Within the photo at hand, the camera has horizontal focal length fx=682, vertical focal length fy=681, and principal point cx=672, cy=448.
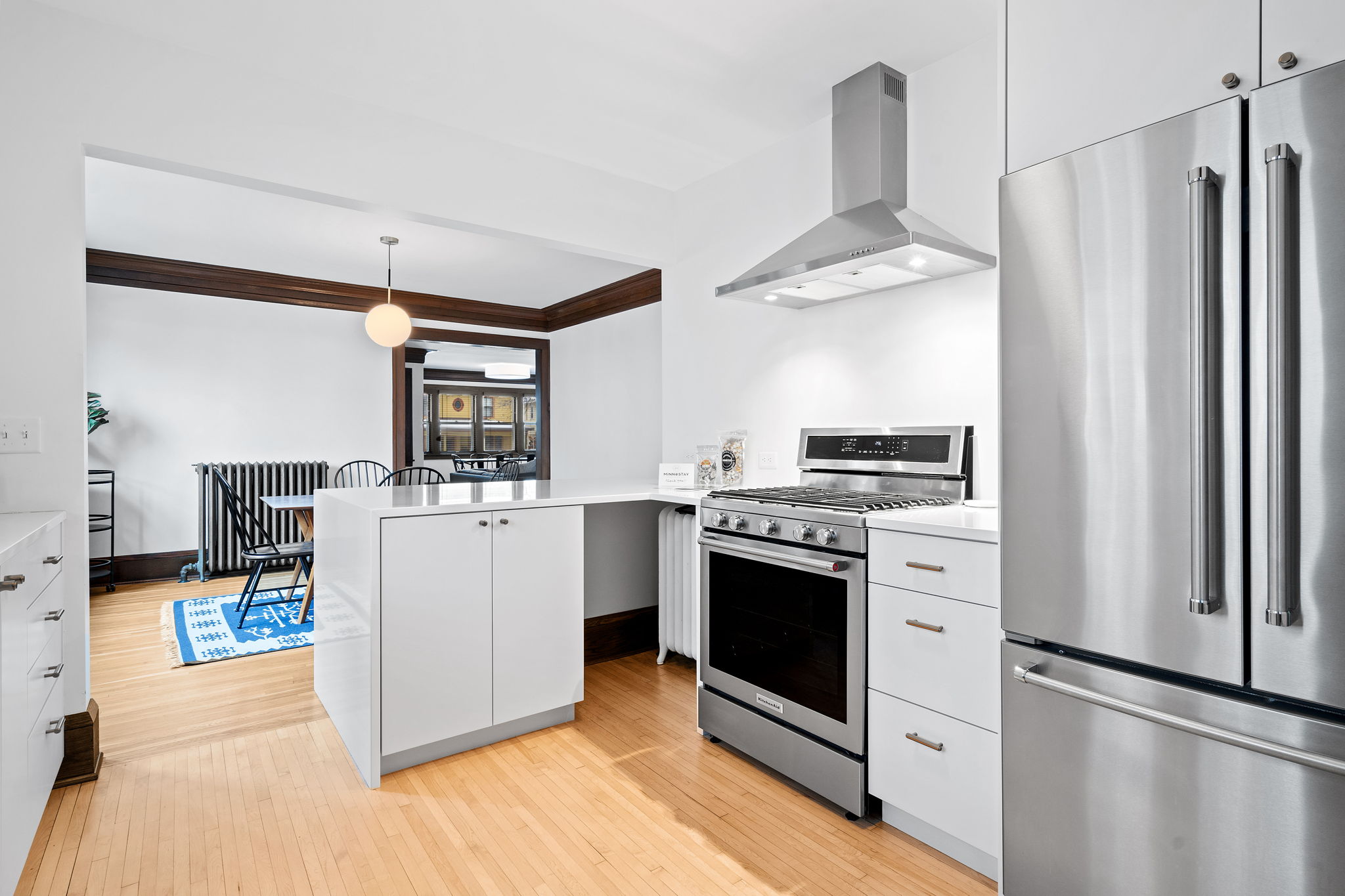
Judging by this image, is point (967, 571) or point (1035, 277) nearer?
point (1035, 277)

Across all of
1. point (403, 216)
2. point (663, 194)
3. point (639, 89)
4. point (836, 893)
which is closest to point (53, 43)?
point (403, 216)

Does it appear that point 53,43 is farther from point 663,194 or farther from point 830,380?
point 830,380

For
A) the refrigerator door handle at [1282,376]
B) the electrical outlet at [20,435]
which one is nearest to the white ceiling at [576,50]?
the electrical outlet at [20,435]

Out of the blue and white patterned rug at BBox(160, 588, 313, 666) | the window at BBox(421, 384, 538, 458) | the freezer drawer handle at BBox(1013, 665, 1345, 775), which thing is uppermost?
the window at BBox(421, 384, 538, 458)

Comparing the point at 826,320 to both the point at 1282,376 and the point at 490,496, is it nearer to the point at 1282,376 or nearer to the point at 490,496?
the point at 490,496

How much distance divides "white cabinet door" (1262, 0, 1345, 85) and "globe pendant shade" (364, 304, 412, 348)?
175 inches

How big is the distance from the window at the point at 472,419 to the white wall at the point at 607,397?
4.92m

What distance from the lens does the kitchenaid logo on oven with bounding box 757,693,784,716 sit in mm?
2186

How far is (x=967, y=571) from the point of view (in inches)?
66.8

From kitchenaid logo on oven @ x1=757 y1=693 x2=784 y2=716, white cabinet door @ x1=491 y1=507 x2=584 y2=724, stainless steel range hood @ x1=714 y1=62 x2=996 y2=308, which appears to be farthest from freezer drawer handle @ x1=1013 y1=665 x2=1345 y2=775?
white cabinet door @ x1=491 y1=507 x2=584 y2=724

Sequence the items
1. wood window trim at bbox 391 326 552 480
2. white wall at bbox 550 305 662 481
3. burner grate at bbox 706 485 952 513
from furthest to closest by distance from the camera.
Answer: wood window trim at bbox 391 326 552 480, white wall at bbox 550 305 662 481, burner grate at bbox 706 485 952 513

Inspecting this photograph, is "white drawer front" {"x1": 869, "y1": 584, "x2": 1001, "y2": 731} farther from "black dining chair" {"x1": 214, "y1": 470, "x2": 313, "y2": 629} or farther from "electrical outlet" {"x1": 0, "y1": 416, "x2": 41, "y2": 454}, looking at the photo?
"black dining chair" {"x1": 214, "y1": 470, "x2": 313, "y2": 629}

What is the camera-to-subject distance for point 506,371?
37.4 feet

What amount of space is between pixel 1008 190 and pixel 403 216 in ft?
7.85
